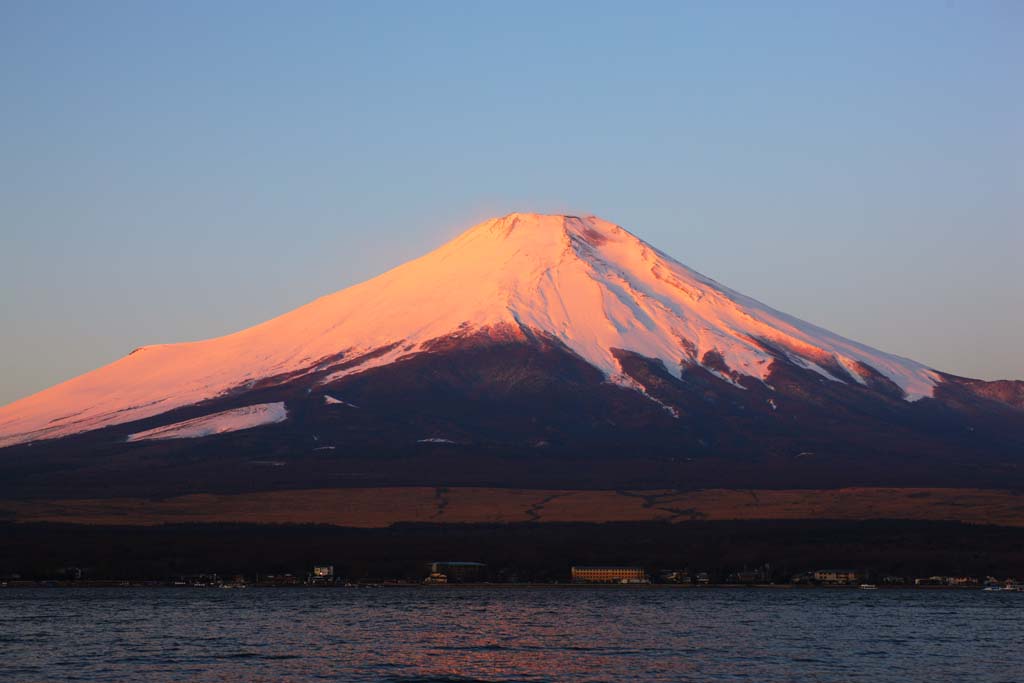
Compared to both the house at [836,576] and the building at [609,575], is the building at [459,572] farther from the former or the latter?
the house at [836,576]

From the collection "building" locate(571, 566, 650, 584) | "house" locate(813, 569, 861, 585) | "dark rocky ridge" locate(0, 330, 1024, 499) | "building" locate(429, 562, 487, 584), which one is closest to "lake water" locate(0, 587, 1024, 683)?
"house" locate(813, 569, 861, 585)

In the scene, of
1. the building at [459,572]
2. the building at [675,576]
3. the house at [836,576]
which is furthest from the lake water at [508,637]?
the building at [459,572]

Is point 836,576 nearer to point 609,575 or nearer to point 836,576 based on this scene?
point 836,576

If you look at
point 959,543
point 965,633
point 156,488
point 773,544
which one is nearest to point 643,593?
point 773,544

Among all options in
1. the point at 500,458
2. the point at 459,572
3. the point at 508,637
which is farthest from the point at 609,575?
the point at 500,458

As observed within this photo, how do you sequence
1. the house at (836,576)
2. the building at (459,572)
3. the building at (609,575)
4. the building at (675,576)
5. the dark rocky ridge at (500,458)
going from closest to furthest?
the house at (836,576) → the building at (459,572) → the building at (609,575) → the building at (675,576) → the dark rocky ridge at (500,458)

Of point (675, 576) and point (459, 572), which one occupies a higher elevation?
point (459, 572)

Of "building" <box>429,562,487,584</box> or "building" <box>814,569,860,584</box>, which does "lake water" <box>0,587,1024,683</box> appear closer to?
"building" <box>814,569,860,584</box>
